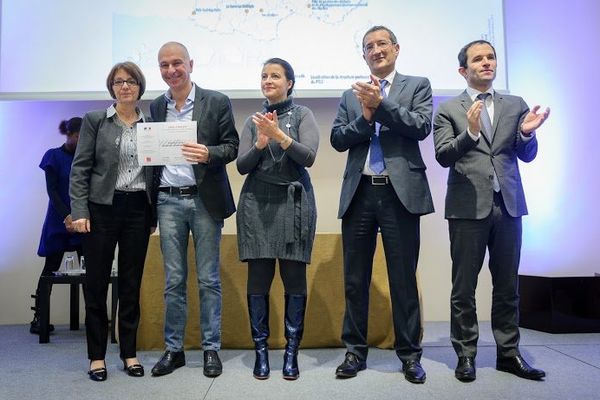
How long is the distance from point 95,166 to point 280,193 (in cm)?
88

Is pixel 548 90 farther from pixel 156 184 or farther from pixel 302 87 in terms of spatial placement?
pixel 156 184

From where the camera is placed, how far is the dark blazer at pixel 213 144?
2613mm

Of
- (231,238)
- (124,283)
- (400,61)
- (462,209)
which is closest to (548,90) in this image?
(400,61)

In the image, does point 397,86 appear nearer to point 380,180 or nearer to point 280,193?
point 380,180

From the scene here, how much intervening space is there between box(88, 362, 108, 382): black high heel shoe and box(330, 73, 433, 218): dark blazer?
51.8 inches

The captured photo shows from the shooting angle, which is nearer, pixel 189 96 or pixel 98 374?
pixel 98 374

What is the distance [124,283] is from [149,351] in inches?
33.1

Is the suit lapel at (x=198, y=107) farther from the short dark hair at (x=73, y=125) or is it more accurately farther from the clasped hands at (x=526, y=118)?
the short dark hair at (x=73, y=125)

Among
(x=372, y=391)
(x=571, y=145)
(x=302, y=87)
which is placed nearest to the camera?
(x=372, y=391)

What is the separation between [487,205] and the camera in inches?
98.7

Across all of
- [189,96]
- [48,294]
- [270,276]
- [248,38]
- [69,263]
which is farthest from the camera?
[69,263]

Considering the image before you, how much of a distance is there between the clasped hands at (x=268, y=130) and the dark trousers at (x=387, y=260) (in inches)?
17.3

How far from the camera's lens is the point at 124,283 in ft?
8.54

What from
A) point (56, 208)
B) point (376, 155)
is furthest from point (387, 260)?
point (56, 208)
